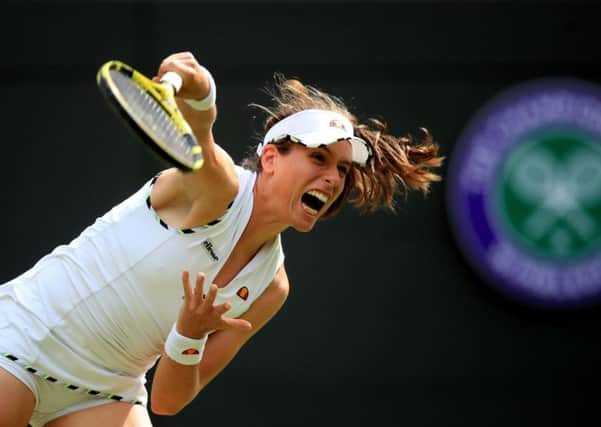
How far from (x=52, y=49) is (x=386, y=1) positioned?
1.33m

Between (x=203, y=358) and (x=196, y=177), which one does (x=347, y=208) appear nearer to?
(x=203, y=358)

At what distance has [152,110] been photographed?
260cm

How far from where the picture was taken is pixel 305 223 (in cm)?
331

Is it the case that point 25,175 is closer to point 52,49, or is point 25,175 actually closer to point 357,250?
point 52,49

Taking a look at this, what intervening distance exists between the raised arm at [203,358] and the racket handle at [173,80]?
66 centimetres

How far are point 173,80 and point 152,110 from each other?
0.48ft

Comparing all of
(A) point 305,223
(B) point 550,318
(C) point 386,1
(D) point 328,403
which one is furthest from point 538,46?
(A) point 305,223

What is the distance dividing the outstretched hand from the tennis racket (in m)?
0.44

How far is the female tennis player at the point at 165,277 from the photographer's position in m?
3.25

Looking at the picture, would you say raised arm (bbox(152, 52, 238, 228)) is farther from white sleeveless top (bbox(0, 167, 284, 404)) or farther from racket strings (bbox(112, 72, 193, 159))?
racket strings (bbox(112, 72, 193, 159))

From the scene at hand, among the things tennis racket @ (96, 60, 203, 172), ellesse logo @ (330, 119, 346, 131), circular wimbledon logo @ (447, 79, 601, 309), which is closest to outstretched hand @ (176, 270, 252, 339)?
tennis racket @ (96, 60, 203, 172)

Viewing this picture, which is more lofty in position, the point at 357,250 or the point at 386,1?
the point at 386,1

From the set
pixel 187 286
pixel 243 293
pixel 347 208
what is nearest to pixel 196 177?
pixel 187 286

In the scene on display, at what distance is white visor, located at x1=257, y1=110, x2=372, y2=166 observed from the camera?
333cm
